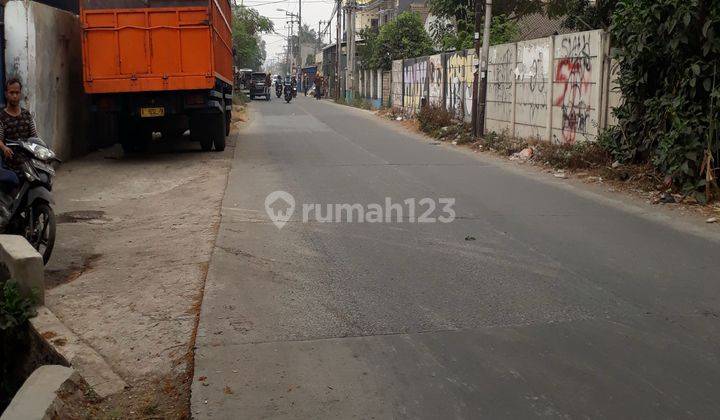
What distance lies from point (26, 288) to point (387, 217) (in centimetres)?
447

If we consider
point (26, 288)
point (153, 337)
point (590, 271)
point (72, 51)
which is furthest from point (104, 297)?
point (72, 51)

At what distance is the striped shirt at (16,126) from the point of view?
23.3 ft

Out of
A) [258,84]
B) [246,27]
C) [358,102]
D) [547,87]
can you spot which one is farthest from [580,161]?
[246,27]

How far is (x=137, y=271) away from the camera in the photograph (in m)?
6.54

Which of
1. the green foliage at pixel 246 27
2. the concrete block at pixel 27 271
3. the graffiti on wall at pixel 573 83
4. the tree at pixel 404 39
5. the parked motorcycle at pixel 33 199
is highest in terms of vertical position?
the green foliage at pixel 246 27

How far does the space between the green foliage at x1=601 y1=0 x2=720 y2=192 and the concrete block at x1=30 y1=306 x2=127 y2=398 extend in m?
8.12

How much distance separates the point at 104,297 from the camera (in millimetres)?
5805

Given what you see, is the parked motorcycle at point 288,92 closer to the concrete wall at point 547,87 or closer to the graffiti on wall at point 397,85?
the graffiti on wall at point 397,85

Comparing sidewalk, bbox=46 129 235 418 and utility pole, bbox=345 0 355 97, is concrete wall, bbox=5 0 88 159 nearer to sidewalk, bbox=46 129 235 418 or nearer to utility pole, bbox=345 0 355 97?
sidewalk, bbox=46 129 235 418

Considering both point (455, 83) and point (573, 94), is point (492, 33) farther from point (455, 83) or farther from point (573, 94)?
point (573, 94)

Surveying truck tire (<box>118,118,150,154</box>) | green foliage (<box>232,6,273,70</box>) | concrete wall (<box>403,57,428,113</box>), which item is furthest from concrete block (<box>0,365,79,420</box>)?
green foliage (<box>232,6,273,70</box>)

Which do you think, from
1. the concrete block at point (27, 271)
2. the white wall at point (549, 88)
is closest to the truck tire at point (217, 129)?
the white wall at point (549, 88)

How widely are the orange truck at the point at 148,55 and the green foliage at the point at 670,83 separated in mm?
7403

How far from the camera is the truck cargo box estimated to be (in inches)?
515
